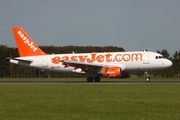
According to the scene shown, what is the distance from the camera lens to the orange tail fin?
58688 millimetres

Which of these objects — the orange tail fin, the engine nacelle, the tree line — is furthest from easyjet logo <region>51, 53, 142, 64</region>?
the tree line

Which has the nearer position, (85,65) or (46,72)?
(85,65)

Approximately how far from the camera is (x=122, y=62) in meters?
51.5

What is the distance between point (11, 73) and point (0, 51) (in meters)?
11.8

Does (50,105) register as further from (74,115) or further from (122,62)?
(122,62)

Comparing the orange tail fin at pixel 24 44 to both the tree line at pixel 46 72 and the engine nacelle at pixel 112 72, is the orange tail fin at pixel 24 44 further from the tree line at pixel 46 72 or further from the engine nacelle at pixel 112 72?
the tree line at pixel 46 72

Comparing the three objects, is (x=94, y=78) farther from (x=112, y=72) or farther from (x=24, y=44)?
(x=24, y=44)

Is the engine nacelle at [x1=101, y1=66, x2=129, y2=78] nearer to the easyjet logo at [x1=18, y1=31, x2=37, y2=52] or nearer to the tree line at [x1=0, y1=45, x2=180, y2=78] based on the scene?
the easyjet logo at [x1=18, y1=31, x2=37, y2=52]

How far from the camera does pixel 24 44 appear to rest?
194 feet

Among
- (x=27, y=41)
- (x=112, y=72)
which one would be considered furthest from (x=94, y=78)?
(x=27, y=41)

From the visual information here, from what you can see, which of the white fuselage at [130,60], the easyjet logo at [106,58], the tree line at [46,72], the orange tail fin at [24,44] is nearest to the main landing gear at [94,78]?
the white fuselage at [130,60]

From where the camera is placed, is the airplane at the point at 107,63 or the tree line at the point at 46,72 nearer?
the airplane at the point at 107,63

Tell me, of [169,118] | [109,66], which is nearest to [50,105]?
[169,118]

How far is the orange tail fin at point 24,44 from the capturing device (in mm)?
58688
